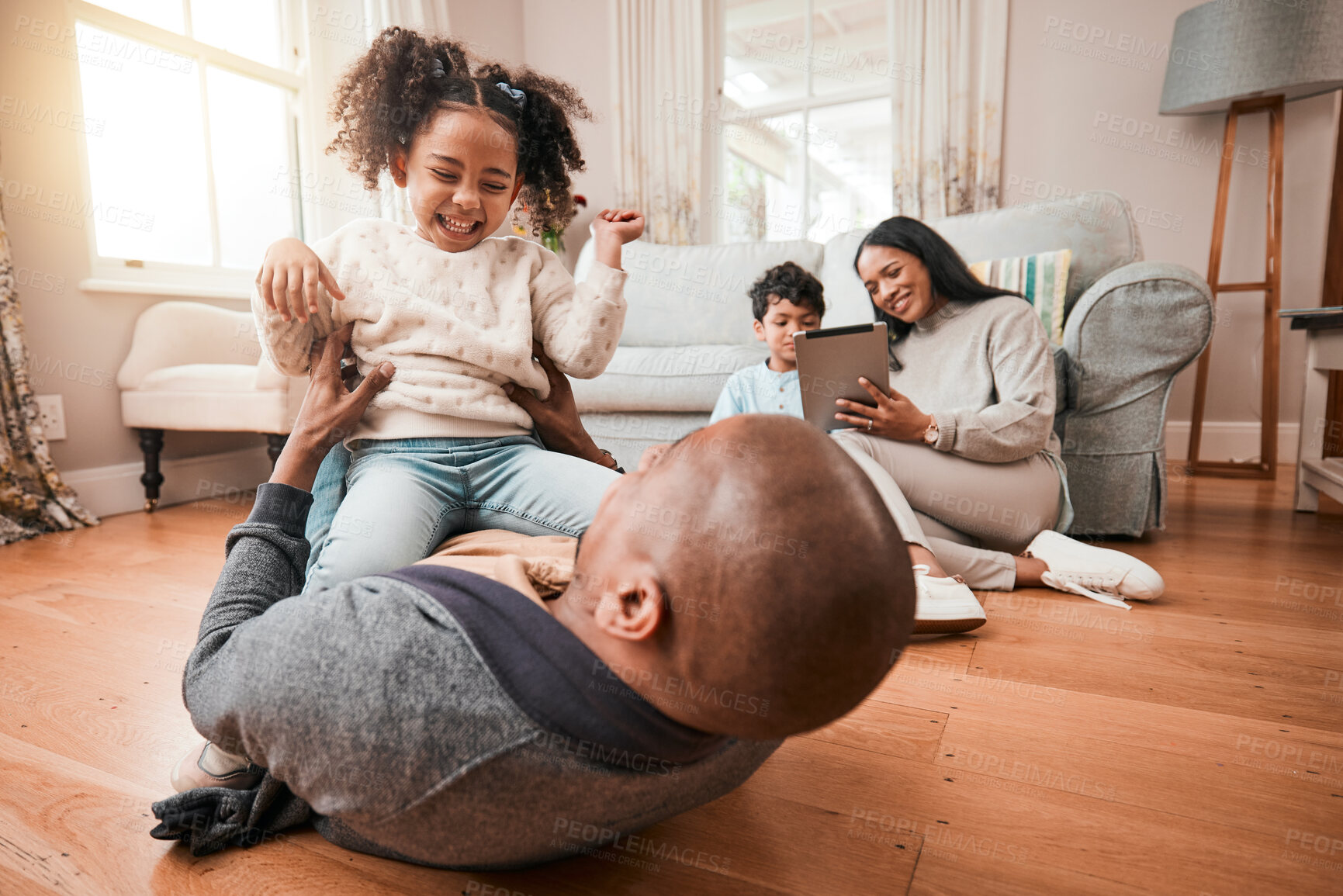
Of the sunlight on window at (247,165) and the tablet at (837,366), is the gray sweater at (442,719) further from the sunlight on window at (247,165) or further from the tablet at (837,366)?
the sunlight on window at (247,165)

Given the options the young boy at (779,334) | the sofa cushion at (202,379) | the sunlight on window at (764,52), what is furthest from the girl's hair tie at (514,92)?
the sunlight on window at (764,52)

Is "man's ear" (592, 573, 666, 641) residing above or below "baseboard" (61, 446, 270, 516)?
above

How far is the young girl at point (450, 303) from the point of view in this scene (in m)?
0.97

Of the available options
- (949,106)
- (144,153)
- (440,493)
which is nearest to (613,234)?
(440,493)

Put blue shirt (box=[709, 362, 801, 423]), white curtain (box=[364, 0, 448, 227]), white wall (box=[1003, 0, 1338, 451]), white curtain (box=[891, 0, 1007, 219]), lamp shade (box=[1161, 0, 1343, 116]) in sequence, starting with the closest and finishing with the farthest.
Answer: blue shirt (box=[709, 362, 801, 423]) < lamp shade (box=[1161, 0, 1343, 116]) < white wall (box=[1003, 0, 1338, 451]) < white curtain (box=[364, 0, 448, 227]) < white curtain (box=[891, 0, 1007, 219])

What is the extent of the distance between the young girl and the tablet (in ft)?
1.79

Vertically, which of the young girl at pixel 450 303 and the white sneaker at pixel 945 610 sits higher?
the young girl at pixel 450 303

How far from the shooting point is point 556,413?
1148mm

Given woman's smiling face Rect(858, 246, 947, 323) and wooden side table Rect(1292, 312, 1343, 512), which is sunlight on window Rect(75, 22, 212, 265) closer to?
woman's smiling face Rect(858, 246, 947, 323)

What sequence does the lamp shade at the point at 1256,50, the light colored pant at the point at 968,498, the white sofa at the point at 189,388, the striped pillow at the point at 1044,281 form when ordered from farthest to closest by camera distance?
the lamp shade at the point at 1256,50, the white sofa at the point at 189,388, the striped pillow at the point at 1044,281, the light colored pant at the point at 968,498

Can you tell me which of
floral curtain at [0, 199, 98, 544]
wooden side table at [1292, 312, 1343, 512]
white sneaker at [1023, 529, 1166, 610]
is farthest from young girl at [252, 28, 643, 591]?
wooden side table at [1292, 312, 1343, 512]

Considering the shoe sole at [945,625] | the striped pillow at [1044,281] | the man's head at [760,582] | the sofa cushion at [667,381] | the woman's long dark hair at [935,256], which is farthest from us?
the sofa cushion at [667,381]

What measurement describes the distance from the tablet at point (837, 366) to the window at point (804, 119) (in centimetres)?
248

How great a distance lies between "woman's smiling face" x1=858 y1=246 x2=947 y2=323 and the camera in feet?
5.88
